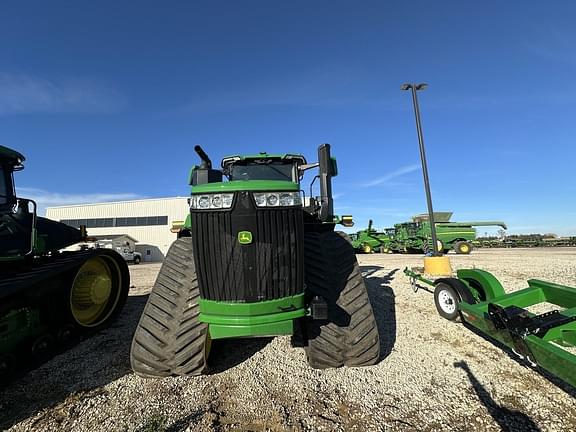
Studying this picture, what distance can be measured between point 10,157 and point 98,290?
238 cm

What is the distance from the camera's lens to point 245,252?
2539 mm

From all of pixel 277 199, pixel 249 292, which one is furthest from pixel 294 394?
pixel 277 199

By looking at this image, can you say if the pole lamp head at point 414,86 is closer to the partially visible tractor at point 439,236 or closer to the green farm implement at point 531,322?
the green farm implement at point 531,322

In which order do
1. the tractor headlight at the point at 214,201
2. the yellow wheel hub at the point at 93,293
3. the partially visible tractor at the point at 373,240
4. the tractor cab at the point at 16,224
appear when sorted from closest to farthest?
the tractor headlight at the point at 214,201 < the tractor cab at the point at 16,224 < the yellow wheel hub at the point at 93,293 < the partially visible tractor at the point at 373,240

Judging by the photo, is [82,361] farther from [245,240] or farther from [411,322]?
[411,322]

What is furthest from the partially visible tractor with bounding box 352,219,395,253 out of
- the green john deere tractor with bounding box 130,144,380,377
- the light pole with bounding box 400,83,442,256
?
the green john deere tractor with bounding box 130,144,380,377

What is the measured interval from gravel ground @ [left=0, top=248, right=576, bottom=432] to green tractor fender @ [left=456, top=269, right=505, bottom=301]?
0.84 m

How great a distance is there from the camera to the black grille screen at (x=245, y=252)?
251 cm

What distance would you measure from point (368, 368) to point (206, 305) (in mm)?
1806

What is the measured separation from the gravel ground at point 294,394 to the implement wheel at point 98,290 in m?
1.10

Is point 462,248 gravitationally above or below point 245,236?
below

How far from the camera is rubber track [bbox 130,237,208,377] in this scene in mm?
2750

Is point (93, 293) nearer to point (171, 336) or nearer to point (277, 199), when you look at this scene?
point (171, 336)

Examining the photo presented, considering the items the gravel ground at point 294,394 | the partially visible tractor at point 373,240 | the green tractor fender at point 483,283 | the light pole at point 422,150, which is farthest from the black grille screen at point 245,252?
the partially visible tractor at point 373,240
